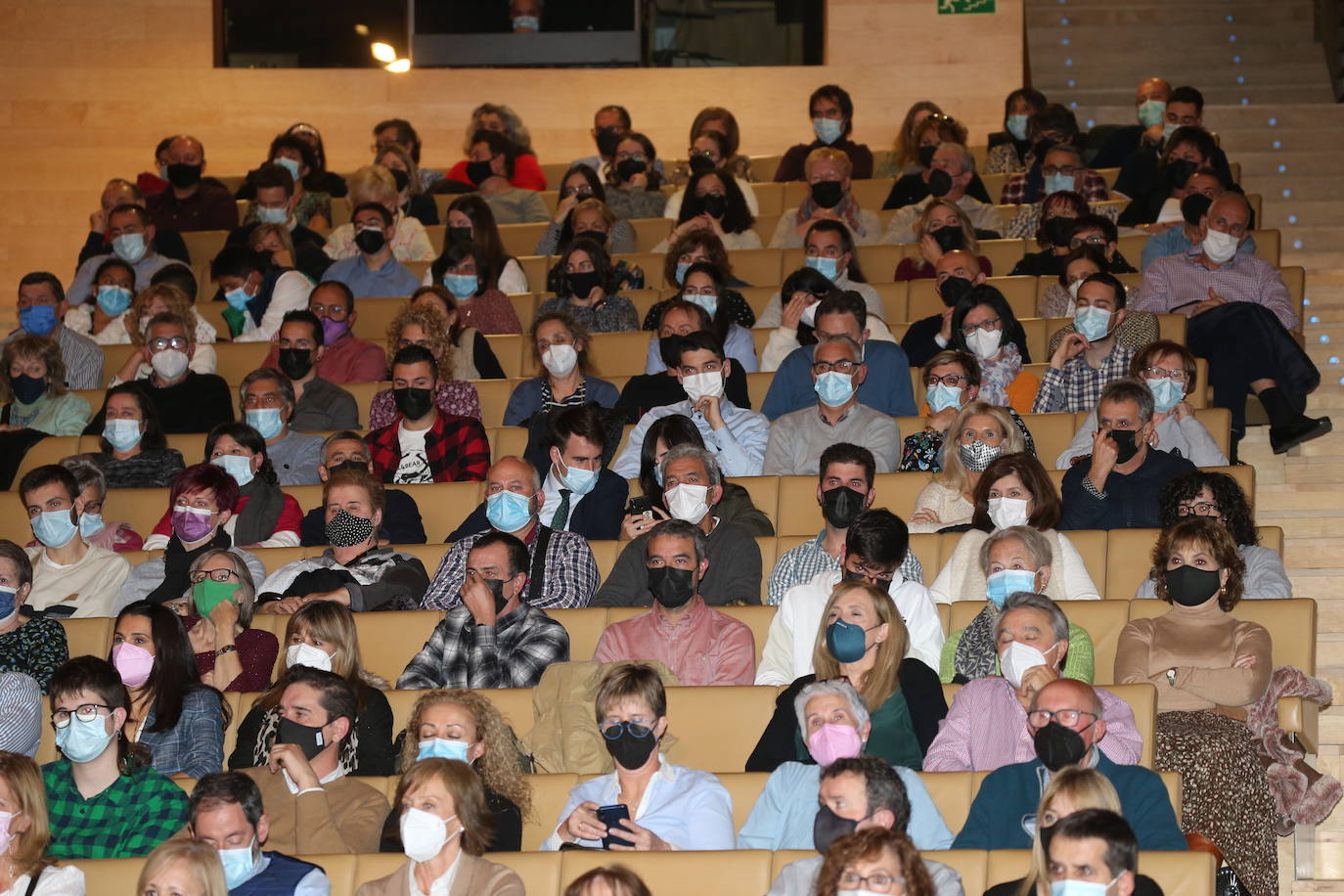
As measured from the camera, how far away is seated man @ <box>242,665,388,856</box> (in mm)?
4168

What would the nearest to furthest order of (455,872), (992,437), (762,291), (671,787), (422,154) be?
(455,872) < (671,787) < (992,437) < (762,291) < (422,154)

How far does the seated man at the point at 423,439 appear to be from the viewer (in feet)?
20.0

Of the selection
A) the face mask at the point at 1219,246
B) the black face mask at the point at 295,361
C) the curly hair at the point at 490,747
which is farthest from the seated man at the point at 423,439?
the face mask at the point at 1219,246

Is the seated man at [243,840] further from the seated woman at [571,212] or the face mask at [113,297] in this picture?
the seated woman at [571,212]

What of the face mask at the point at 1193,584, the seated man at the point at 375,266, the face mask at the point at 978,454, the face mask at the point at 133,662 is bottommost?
the face mask at the point at 133,662

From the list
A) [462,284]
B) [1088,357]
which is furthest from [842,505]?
[462,284]

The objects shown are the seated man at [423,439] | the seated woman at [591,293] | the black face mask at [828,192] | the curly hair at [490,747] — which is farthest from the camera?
the black face mask at [828,192]

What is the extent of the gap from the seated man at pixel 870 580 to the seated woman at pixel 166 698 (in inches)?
52.3

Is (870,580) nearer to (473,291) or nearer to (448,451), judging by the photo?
(448,451)

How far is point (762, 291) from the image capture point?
7.38m

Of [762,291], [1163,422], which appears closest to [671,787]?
[1163,422]

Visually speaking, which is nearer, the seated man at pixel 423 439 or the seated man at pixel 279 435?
the seated man at pixel 423 439

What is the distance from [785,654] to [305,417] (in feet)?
7.83

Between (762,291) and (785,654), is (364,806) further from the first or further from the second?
(762,291)
